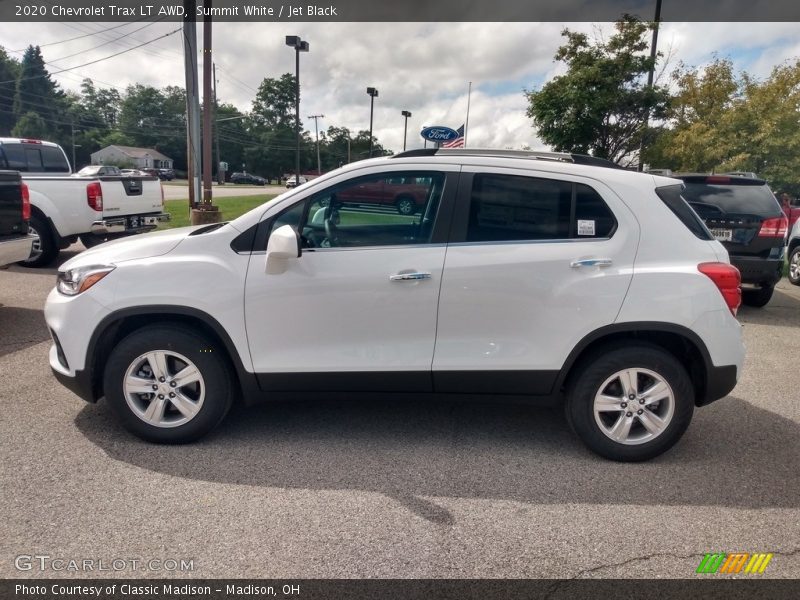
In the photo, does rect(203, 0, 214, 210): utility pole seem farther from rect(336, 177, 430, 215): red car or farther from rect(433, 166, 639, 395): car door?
rect(433, 166, 639, 395): car door

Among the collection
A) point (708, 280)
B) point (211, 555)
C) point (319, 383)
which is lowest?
point (211, 555)

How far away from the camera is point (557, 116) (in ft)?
47.3

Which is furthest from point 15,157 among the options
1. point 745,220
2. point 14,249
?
point 745,220

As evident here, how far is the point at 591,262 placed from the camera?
3.46 meters

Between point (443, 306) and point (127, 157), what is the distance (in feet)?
306

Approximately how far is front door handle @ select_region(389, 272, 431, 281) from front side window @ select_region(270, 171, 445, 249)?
0.22 m

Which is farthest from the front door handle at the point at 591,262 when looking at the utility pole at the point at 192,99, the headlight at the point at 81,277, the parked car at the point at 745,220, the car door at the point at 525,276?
the utility pole at the point at 192,99

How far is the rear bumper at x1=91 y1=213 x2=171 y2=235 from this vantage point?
30.2ft

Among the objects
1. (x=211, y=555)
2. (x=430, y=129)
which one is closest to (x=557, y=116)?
(x=430, y=129)

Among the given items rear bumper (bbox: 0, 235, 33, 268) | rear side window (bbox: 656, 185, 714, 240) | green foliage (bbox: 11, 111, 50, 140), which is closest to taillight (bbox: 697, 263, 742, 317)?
rear side window (bbox: 656, 185, 714, 240)

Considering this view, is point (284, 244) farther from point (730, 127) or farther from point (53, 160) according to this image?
point (730, 127)

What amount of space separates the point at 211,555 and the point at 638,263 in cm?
279

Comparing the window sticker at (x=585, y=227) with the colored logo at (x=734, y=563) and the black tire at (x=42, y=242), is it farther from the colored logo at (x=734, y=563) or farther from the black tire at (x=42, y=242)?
the black tire at (x=42, y=242)

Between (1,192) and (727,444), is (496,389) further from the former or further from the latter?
(1,192)
